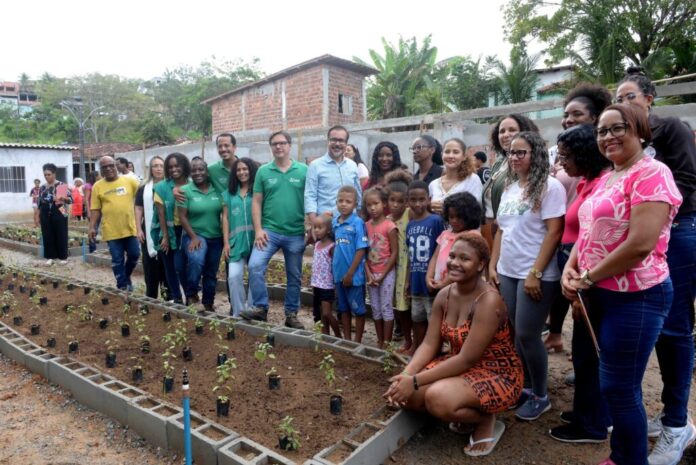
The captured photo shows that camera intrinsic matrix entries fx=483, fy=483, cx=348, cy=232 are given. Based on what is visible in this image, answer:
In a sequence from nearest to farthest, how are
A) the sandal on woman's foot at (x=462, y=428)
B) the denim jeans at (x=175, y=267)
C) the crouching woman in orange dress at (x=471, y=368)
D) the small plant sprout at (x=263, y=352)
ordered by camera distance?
the crouching woman in orange dress at (x=471, y=368) → the sandal on woman's foot at (x=462, y=428) → the small plant sprout at (x=263, y=352) → the denim jeans at (x=175, y=267)

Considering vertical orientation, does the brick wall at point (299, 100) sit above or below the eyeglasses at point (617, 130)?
Answer: above

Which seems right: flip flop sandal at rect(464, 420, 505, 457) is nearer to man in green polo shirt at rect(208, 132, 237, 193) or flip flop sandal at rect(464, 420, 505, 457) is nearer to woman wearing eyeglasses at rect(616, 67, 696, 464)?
woman wearing eyeglasses at rect(616, 67, 696, 464)

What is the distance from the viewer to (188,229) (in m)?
5.23

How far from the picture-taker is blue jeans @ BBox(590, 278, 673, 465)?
210 centimetres

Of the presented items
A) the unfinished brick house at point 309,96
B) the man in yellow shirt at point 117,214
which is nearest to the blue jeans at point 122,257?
the man in yellow shirt at point 117,214

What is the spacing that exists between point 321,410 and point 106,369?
188 centimetres

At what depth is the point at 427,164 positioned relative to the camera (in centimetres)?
449

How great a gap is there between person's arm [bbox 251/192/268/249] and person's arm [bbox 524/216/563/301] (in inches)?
105

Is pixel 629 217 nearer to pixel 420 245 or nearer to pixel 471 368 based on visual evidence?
pixel 471 368

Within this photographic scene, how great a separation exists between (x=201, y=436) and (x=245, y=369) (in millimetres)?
1011

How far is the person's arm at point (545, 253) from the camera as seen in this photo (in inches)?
109

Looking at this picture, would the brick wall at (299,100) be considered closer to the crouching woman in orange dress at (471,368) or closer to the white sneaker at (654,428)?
the crouching woman in orange dress at (471,368)

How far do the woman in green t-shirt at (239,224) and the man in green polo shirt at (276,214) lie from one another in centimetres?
17

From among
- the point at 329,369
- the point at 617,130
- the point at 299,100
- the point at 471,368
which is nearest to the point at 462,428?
the point at 471,368
